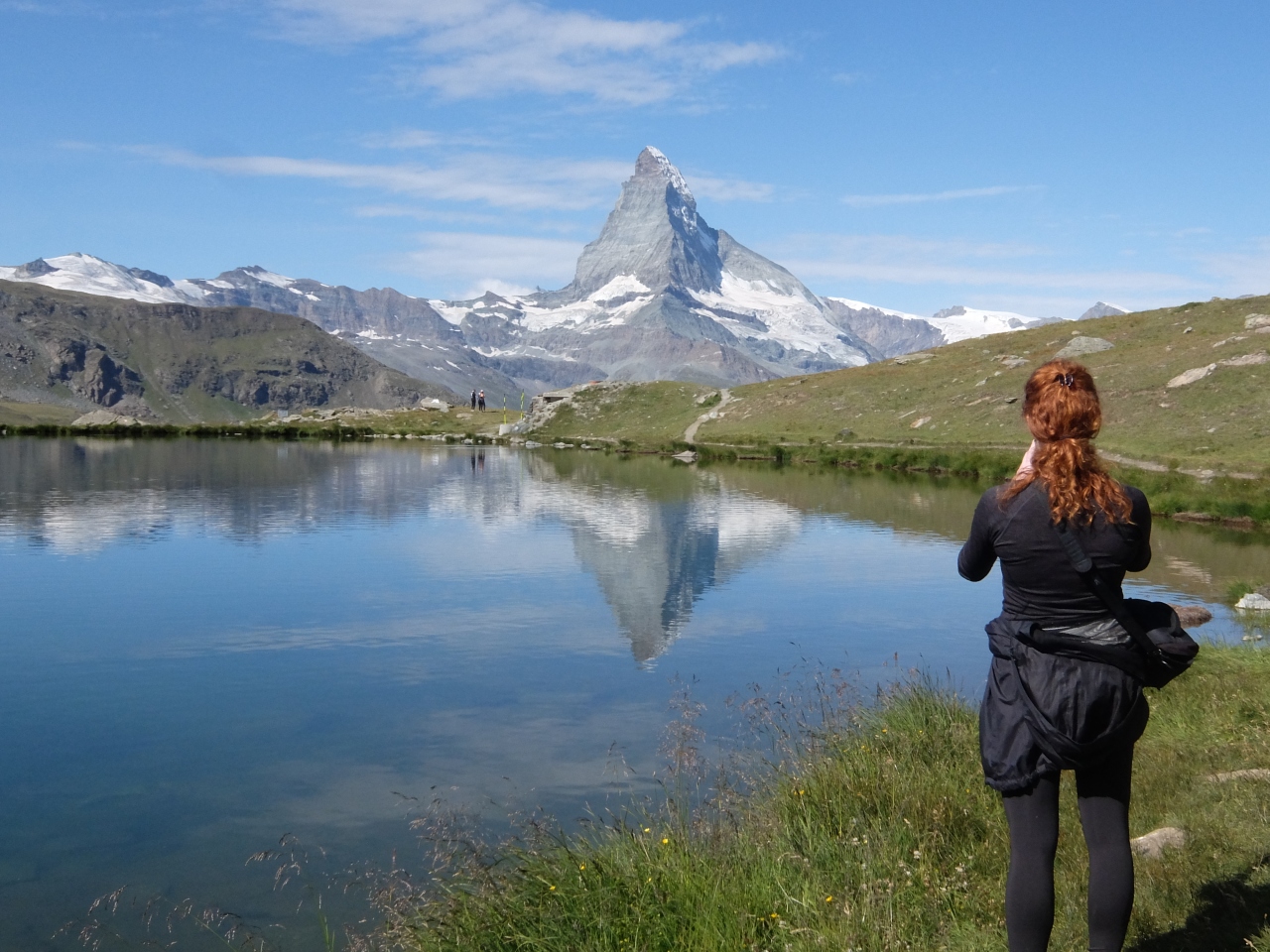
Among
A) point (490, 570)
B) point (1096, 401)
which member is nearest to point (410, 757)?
point (1096, 401)

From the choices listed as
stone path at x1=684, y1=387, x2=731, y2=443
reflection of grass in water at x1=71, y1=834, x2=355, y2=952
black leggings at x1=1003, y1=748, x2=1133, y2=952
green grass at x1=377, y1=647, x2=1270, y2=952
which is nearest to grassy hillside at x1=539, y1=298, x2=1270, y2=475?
stone path at x1=684, y1=387, x2=731, y2=443

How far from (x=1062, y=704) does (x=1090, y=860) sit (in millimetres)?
1124

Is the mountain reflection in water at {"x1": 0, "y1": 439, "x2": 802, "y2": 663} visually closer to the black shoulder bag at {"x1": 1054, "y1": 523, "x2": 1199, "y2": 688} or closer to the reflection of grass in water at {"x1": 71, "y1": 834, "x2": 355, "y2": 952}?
the reflection of grass in water at {"x1": 71, "y1": 834, "x2": 355, "y2": 952}

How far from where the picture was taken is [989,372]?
3957 inches

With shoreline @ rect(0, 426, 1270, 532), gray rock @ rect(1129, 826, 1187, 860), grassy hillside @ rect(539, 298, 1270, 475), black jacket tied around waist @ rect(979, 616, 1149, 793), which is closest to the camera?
black jacket tied around waist @ rect(979, 616, 1149, 793)

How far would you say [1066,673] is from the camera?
715cm

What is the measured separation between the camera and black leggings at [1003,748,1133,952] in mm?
7098

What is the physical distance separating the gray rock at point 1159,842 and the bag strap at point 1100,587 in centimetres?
390

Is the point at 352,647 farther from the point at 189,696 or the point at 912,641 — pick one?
the point at 912,641

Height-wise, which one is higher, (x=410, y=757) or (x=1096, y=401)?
(x=1096, y=401)

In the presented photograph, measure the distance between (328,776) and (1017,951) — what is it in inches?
471

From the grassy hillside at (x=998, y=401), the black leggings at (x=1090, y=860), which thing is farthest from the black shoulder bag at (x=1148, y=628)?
the grassy hillside at (x=998, y=401)

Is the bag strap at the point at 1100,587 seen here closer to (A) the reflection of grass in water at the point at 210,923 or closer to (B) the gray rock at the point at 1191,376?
(A) the reflection of grass in water at the point at 210,923

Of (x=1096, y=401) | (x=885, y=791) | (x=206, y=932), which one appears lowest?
(x=206, y=932)
